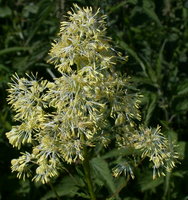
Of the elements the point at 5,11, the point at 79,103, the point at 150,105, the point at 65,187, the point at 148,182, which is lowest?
the point at 148,182

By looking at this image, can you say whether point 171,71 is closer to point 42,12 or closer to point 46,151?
point 42,12

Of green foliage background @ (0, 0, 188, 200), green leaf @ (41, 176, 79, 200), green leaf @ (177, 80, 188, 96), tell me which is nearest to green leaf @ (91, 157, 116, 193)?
green foliage background @ (0, 0, 188, 200)

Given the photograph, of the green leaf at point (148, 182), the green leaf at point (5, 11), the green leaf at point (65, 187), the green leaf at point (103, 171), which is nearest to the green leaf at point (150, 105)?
the green leaf at point (103, 171)

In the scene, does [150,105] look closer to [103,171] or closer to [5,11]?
[103,171]

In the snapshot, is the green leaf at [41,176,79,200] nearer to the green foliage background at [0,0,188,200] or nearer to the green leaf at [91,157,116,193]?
the green foliage background at [0,0,188,200]

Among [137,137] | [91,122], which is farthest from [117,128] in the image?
[91,122]

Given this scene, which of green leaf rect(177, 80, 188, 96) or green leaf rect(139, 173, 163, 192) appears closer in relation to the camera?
green leaf rect(177, 80, 188, 96)

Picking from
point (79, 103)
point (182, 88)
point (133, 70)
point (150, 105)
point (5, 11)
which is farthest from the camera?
point (5, 11)

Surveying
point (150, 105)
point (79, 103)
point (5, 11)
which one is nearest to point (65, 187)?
point (150, 105)
